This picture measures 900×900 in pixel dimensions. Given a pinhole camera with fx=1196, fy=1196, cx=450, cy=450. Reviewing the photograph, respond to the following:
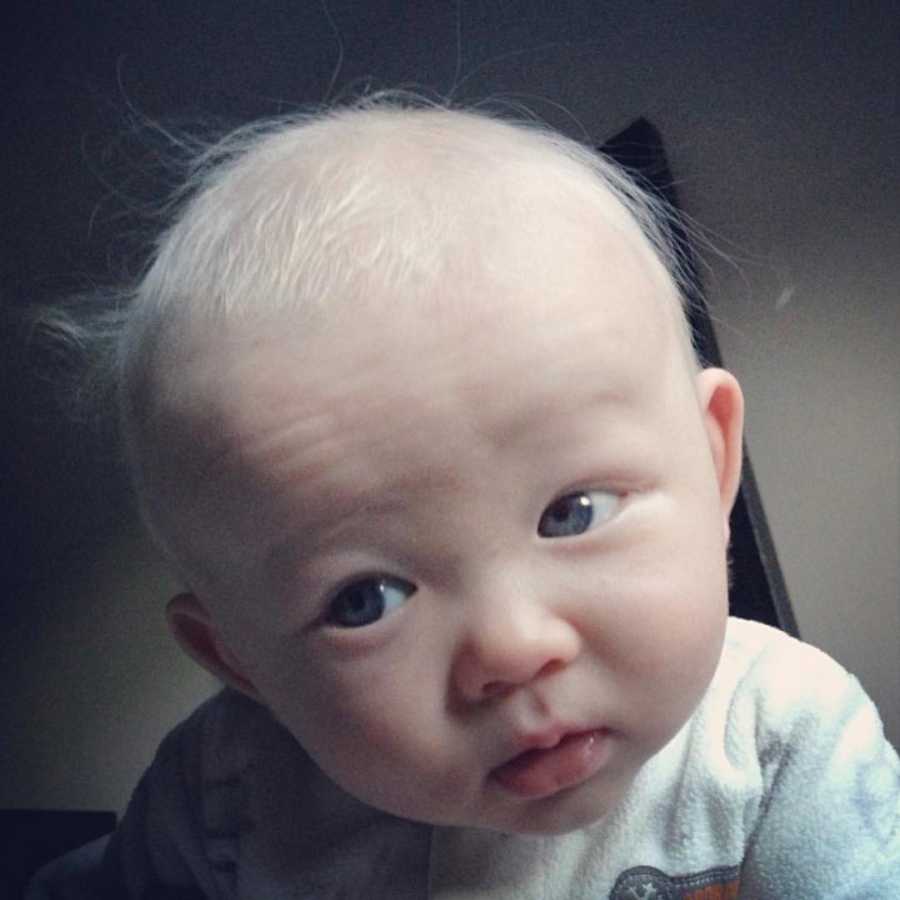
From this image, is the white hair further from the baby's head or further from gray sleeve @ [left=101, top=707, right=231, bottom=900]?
gray sleeve @ [left=101, top=707, right=231, bottom=900]

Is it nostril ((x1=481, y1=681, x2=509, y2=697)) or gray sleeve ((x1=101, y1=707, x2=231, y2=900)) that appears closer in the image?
nostril ((x1=481, y1=681, x2=509, y2=697))

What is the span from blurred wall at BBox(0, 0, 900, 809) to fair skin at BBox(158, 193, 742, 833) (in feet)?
1.84

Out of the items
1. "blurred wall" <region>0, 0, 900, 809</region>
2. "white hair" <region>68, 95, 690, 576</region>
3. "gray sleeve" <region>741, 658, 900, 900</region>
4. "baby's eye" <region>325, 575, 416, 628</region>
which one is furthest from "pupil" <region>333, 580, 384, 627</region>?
"blurred wall" <region>0, 0, 900, 809</region>

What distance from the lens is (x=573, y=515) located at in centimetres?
49

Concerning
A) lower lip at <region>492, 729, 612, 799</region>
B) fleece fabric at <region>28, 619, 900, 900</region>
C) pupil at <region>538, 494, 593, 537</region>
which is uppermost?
pupil at <region>538, 494, 593, 537</region>

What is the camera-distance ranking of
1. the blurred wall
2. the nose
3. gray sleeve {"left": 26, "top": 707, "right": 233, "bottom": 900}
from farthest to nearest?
the blurred wall → gray sleeve {"left": 26, "top": 707, "right": 233, "bottom": 900} → the nose

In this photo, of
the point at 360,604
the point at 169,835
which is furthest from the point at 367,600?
the point at 169,835

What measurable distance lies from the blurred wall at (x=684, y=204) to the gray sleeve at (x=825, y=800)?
50 centimetres

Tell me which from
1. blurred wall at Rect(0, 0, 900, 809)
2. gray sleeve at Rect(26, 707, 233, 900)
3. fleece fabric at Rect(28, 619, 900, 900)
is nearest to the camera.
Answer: fleece fabric at Rect(28, 619, 900, 900)

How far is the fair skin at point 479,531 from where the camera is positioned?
46 cm

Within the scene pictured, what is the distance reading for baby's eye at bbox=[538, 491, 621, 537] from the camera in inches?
19.2

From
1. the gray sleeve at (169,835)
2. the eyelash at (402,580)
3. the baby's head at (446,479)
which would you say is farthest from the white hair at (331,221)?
the gray sleeve at (169,835)

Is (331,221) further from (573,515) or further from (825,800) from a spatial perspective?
(825,800)

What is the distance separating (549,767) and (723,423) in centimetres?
20
